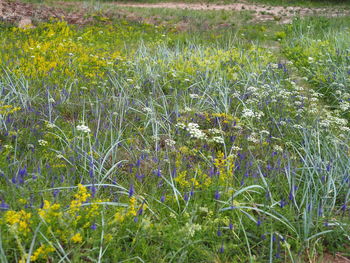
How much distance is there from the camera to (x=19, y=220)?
76.2 inches

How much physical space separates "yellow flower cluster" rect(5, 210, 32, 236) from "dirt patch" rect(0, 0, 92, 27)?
7.58m

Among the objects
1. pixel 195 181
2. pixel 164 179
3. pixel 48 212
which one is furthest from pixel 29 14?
pixel 48 212

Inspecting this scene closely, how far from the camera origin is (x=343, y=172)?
292 cm

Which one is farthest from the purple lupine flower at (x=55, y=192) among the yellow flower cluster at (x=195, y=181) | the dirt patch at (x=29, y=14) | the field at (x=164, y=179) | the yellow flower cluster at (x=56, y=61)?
the dirt patch at (x=29, y=14)

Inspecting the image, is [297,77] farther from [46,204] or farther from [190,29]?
[190,29]

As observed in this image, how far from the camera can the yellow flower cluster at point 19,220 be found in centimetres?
190

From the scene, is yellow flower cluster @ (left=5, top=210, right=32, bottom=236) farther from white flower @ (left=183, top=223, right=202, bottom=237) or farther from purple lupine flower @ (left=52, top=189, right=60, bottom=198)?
white flower @ (left=183, top=223, right=202, bottom=237)

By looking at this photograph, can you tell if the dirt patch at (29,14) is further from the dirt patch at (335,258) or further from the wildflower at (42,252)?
the dirt patch at (335,258)

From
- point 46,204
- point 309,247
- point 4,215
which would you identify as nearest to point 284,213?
point 309,247

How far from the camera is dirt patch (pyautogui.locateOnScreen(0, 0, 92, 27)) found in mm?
9070

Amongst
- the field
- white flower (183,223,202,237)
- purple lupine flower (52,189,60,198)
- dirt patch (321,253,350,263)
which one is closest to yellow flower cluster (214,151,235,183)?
the field

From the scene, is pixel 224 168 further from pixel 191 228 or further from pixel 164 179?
pixel 191 228

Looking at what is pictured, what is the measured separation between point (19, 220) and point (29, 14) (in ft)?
30.2

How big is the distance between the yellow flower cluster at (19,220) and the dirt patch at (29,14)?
7584mm
